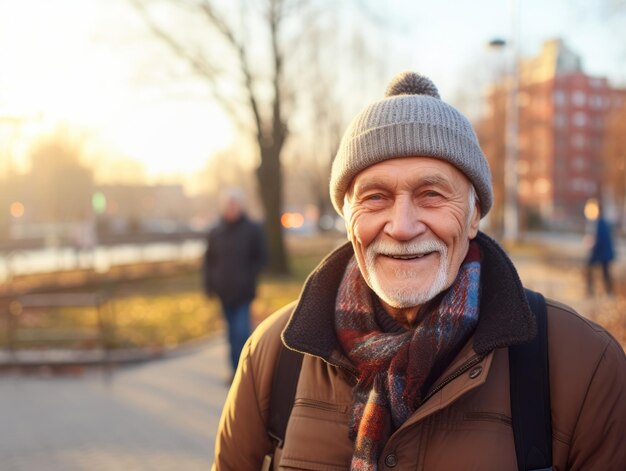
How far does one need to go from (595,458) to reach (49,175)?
31.9 metres

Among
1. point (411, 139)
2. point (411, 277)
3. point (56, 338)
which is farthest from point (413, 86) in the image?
point (56, 338)

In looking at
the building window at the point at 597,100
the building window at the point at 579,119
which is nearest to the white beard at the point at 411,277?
the building window at the point at 597,100

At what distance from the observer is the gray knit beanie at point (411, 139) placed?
190 centimetres

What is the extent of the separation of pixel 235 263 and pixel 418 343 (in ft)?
19.3

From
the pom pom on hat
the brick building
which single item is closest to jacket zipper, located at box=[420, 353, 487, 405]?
the pom pom on hat

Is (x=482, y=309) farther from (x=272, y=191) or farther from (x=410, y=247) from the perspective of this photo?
(x=272, y=191)

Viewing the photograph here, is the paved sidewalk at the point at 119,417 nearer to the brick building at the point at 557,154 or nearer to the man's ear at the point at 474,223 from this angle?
the man's ear at the point at 474,223

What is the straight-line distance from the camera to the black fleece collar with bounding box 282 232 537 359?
1.83 metres

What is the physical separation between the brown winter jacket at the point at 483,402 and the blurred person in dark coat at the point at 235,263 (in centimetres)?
554

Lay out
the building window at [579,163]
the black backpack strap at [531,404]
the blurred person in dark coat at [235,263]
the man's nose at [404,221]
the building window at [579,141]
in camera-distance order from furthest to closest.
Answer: the building window at [579,163] < the building window at [579,141] < the blurred person in dark coat at [235,263] < the man's nose at [404,221] < the black backpack strap at [531,404]

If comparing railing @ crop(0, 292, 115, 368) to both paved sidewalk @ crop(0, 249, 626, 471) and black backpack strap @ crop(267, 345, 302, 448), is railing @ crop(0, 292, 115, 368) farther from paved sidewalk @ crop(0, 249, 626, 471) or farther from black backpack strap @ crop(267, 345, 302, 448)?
black backpack strap @ crop(267, 345, 302, 448)

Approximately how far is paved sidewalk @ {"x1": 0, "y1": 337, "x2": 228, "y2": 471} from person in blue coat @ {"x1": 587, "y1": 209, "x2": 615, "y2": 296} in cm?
850

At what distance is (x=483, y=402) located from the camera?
5.87ft

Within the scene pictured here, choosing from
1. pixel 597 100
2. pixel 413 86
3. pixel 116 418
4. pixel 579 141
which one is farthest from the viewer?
pixel 579 141
